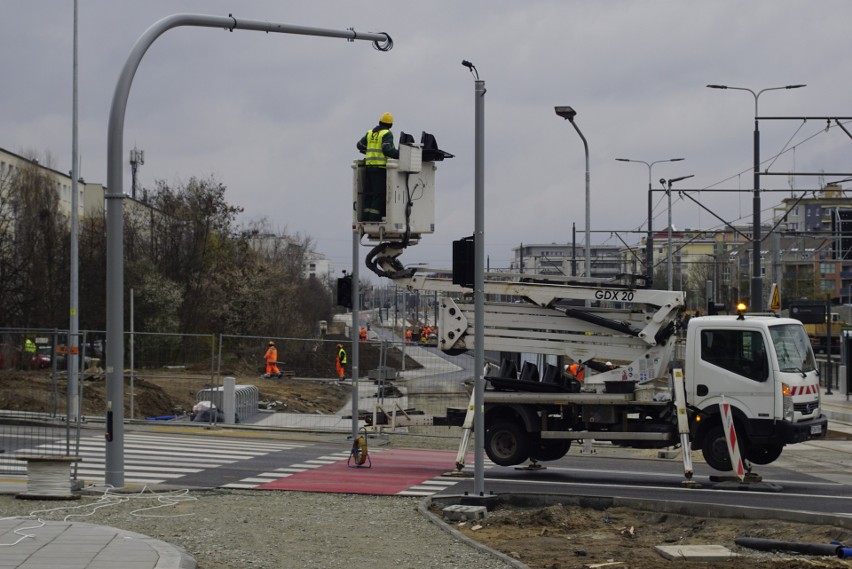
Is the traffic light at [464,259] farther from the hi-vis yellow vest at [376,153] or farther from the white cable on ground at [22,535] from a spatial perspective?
the white cable on ground at [22,535]

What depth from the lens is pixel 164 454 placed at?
66.2 feet

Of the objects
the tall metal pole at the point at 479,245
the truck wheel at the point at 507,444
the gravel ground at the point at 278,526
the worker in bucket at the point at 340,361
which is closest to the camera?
the gravel ground at the point at 278,526

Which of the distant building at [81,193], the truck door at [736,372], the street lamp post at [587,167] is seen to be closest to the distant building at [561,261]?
the street lamp post at [587,167]

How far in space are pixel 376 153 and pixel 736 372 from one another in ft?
21.6

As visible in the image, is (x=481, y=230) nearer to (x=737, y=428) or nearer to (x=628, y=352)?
(x=628, y=352)

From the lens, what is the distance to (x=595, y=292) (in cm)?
1825

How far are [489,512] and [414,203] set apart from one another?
5.67 meters

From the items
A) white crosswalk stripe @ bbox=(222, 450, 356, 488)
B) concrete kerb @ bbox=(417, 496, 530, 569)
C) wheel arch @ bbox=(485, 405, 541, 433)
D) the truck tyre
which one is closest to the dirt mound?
concrete kerb @ bbox=(417, 496, 530, 569)

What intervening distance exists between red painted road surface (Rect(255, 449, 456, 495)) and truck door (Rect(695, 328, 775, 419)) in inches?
179

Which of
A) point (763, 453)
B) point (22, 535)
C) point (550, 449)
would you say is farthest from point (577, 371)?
point (22, 535)

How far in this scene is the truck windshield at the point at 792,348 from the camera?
1767cm

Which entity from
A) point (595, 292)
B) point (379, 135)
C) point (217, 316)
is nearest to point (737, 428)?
point (595, 292)

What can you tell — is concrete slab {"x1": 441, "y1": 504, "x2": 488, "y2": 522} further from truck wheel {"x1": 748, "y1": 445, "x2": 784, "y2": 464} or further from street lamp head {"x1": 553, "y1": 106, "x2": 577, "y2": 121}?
street lamp head {"x1": 553, "y1": 106, "x2": 577, "y2": 121}

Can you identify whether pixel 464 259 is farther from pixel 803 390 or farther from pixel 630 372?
pixel 803 390
